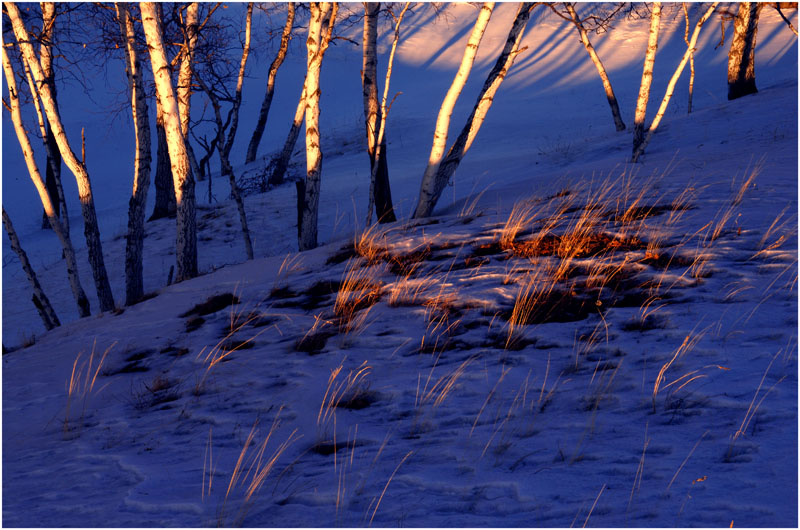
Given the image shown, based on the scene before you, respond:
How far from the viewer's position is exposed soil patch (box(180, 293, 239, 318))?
6.04 meters

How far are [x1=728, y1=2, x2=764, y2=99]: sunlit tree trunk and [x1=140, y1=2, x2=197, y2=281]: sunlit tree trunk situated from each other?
48.6ft

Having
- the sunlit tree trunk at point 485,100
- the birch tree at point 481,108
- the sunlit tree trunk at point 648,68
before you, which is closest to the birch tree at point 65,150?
the birch tree at point 481,108

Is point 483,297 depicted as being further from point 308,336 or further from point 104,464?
point 104,464

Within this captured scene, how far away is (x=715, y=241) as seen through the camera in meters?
5.88

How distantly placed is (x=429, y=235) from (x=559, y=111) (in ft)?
63.5

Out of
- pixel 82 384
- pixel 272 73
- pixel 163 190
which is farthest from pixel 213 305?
pixel 272 73

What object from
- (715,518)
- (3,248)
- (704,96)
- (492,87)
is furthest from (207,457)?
(704,96)

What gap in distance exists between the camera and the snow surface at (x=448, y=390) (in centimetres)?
258

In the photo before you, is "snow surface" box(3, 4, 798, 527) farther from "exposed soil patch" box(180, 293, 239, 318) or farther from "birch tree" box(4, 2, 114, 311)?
"birch tree" box(4, 2, 114, 311)

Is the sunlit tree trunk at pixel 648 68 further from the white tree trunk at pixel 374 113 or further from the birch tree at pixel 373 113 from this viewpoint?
the birch tree at pixel 373 113

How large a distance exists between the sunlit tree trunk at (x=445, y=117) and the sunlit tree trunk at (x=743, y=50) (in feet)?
37.1

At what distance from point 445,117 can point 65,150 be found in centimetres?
513

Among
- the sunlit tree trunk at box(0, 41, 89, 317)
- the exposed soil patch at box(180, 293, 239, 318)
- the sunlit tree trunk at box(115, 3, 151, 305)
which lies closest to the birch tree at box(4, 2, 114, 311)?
the sunlit tree trunk at box(0, 41, 89, 317)

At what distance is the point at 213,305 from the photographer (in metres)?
6.12
